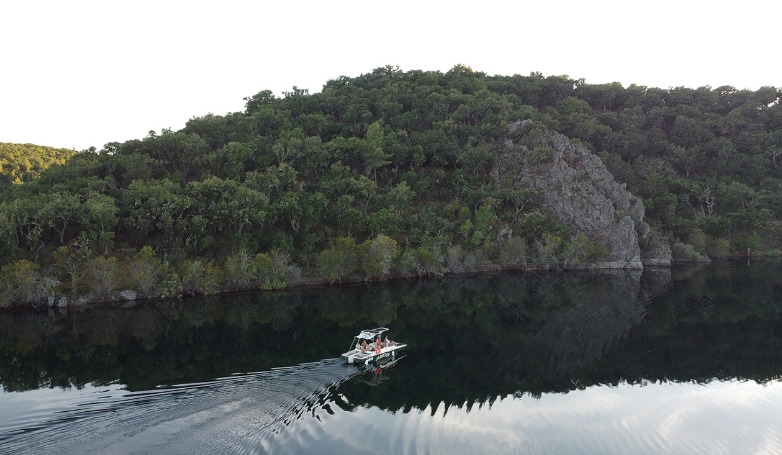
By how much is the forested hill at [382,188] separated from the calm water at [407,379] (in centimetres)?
1175

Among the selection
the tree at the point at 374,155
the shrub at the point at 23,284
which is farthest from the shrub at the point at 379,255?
the shrub at the point at 23,284

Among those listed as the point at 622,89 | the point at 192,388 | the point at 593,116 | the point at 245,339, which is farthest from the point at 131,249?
Result: the point at 622,89

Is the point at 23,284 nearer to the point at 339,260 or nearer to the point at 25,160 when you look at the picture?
the point at 339,260

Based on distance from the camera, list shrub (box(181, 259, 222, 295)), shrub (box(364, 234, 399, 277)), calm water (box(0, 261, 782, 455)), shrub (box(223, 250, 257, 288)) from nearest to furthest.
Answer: calm water (box(0, 261, 782, 455)) < shrub (box(181, 259, 222, 295)) < shrub (box(223, 250, 257, 288)) < shrub (box(364, 234, 399, 277))

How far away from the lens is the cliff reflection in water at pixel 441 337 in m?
31.0

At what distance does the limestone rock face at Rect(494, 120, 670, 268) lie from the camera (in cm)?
8694

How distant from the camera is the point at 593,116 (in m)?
122

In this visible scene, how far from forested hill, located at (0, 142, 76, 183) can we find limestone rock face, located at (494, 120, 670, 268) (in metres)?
99.3

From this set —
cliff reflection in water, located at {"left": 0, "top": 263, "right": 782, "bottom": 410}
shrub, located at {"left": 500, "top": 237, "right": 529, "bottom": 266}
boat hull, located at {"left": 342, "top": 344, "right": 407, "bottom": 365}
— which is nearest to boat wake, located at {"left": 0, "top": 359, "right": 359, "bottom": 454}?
cliff reflection in water, located at {"left": 0, "top": 263, "right": 782, "bottom": 410}

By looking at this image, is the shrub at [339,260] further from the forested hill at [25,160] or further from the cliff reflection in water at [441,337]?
the forested hill at [25,160]

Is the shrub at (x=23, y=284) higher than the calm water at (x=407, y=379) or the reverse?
higher

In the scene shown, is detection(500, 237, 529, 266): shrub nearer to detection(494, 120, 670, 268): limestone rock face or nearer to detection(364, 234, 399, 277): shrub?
detection(494, 120, 670, 268): limestone rock face

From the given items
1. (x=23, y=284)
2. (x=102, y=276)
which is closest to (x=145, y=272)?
(x=102, y=276)

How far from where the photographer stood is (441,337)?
41.8 metres
